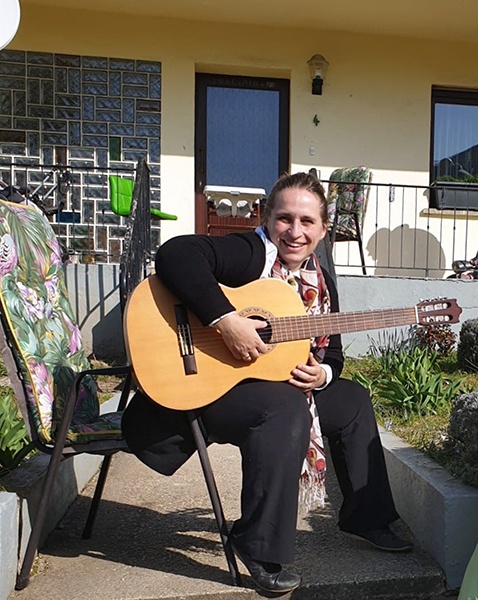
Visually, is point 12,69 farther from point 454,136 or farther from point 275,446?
point 275,446

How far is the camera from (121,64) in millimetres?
6891

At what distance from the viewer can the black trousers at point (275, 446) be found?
1.78 m

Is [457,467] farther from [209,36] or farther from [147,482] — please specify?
[209,36]

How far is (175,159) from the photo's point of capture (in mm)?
7059

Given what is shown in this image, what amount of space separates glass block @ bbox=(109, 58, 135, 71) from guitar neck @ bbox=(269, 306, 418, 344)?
570cm

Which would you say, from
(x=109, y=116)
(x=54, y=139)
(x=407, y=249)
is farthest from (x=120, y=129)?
(x=407, y=249)

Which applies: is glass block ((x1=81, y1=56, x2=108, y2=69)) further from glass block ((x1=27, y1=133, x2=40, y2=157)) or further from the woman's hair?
the woman's hair

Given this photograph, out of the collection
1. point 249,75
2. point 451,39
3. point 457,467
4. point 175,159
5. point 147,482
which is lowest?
point 147,482

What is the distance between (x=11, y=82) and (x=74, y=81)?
661 millimetres

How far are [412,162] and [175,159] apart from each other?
2.77 metres

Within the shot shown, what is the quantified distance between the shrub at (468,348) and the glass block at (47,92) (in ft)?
16.0

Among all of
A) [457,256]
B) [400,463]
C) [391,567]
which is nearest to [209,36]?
[457,256]

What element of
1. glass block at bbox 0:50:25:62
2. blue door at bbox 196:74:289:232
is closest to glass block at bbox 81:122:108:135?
glass block at bbox 0:50:25:62

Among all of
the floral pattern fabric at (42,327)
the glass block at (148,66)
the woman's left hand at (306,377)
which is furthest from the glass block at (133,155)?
the woman's left hand at (306,377)
